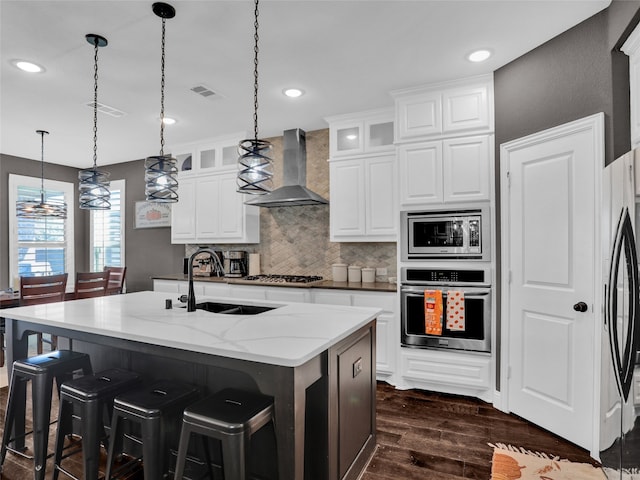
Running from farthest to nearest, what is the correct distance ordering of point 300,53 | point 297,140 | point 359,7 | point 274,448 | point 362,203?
point 297,140, point 362,203, point 300,53, point 359,7, point 274,448

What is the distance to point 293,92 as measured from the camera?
11.6 ft

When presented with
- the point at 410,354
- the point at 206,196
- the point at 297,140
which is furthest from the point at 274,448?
the point at 206,196

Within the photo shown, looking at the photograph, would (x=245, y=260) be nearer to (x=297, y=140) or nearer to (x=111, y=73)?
(x=297, y=140)

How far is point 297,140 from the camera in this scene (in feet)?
14.7

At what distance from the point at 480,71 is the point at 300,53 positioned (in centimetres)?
155

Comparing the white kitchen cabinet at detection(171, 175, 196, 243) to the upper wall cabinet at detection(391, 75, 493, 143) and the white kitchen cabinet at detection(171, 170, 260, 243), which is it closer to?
the white kitchen cabinet at detection(171, 170, 260, 243)

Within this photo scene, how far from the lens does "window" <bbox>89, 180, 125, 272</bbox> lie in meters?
6.32

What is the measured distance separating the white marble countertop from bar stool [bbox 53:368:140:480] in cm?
30

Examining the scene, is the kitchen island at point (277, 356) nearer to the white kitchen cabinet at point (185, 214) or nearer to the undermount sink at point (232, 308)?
the undermount sink at point (232, 308)

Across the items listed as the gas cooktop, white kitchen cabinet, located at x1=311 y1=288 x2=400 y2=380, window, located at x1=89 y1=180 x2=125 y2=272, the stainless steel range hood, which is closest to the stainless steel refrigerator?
white kitchen cabinet, located at x1=311 y1=288 x2=400 y2=380

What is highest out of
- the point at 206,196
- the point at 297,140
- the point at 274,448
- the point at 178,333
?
the point at 297,140

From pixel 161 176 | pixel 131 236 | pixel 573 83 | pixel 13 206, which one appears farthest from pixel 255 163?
pixel 13 206

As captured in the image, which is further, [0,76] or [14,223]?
[14,223]

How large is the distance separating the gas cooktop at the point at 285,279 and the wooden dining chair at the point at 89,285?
1.92m
